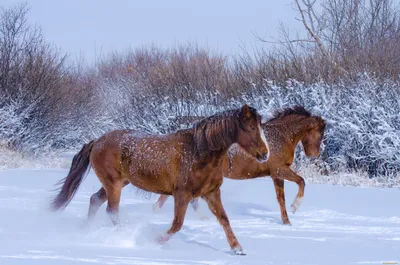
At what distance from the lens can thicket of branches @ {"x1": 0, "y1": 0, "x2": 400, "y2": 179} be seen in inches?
553

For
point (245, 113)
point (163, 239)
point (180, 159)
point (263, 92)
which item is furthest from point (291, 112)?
point (263, 92)

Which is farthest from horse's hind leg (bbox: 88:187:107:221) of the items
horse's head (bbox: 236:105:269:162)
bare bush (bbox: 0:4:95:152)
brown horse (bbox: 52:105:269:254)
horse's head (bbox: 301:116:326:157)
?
bare bush (bbox: 0:4:95:152)

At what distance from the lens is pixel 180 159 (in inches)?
245

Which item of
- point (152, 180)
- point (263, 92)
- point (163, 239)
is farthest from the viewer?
point (263, 92)

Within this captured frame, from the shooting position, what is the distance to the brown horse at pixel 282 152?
8297 mm

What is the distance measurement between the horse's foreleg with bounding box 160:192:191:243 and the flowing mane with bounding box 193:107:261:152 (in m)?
0.49

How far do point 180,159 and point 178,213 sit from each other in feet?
1.84

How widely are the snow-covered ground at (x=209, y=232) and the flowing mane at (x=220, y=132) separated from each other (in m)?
1.02

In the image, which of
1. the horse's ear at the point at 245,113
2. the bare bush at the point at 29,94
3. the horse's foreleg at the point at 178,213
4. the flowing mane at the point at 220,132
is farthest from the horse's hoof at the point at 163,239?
the bare bush at the point at 29,94

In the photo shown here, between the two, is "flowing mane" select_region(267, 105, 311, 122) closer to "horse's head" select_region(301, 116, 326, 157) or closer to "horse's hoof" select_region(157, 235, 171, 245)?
"horse's head" select_region(301, 116, 326, 157)

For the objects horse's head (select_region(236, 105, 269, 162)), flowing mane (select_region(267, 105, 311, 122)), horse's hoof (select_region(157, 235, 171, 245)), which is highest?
flowing mane (select_region(267, 105, 311, 122))

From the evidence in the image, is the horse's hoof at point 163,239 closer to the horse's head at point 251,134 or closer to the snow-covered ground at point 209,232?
the snow-covered ground at point 209,232

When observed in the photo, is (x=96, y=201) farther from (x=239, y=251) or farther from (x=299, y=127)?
(x=299, y=127)

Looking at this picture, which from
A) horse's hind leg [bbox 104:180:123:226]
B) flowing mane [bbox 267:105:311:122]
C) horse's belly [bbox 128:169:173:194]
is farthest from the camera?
flowing mane [bbox 267:105:311:122]
